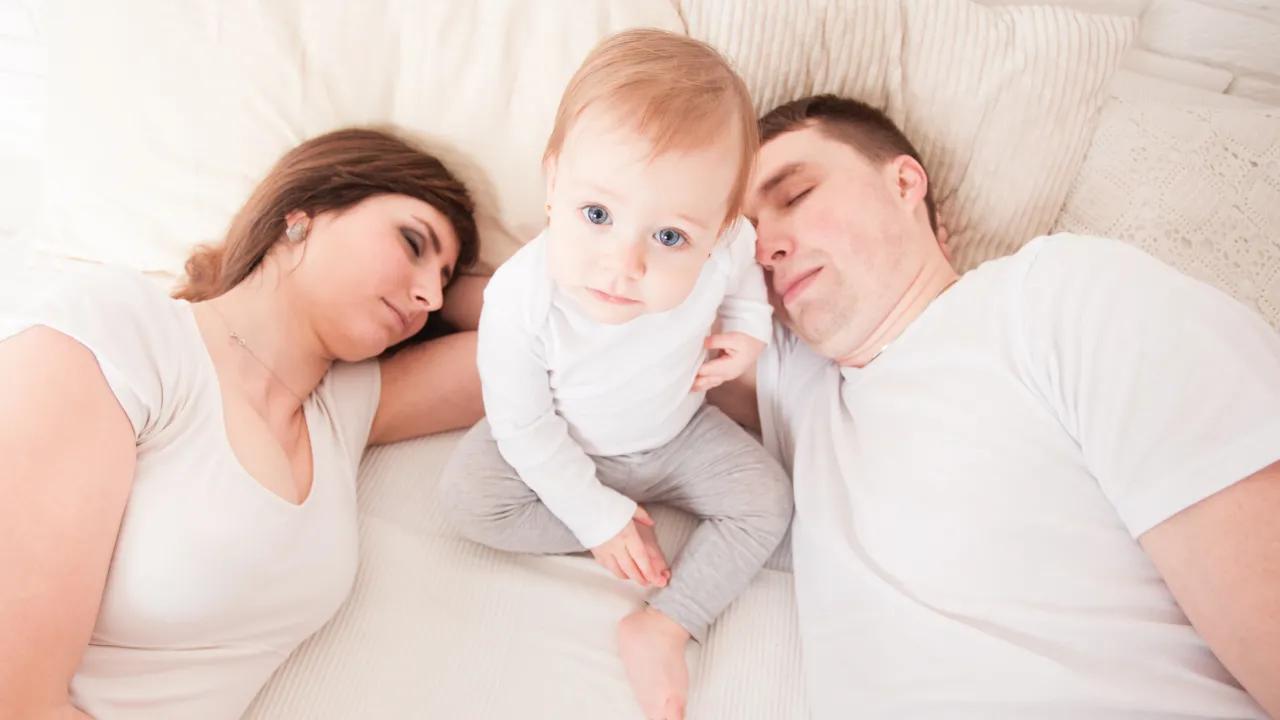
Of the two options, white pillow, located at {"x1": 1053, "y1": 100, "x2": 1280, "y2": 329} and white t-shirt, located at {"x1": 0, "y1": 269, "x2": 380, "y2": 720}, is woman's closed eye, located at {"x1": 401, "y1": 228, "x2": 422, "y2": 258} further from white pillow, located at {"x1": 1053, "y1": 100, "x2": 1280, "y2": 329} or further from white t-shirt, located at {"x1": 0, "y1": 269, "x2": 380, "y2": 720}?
white pillow, located at {"x1": 1053, "y1": 100, "x2": 1280, "y2": 329}

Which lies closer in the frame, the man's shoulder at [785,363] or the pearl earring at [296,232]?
the pearl earring at [296,232]

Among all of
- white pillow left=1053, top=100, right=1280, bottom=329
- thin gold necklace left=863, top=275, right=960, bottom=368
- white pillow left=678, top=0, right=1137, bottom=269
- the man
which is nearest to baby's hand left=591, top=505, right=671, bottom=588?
the man

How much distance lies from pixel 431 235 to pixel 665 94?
25.6 inches

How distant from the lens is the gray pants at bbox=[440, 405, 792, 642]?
118 cm

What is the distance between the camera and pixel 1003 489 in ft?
3.27

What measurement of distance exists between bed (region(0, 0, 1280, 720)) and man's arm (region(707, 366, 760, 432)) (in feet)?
0.77

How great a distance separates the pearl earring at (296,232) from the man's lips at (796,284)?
0.79 metres

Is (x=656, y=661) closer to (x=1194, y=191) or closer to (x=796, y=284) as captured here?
(x=796, y=284)

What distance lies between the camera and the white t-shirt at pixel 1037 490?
0.87 m

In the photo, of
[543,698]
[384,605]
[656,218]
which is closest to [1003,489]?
[656,218]

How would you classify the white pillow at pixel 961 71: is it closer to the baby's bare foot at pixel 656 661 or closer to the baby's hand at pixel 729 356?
the baby's hand at pixel 729 356

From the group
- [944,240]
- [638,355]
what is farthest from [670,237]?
[944,240]

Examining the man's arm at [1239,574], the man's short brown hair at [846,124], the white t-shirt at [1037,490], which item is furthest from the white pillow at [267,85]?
the man's arm at [1239,574]

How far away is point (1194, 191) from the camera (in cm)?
130
